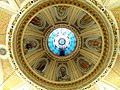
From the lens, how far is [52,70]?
51.3 ft

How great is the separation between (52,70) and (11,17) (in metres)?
5.42

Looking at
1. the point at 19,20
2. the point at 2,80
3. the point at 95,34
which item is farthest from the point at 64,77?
the point at 19,20

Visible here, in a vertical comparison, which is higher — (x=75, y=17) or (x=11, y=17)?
(x=75, y=17)

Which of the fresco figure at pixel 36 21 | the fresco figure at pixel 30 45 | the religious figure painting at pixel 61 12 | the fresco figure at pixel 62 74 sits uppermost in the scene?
the religious figure painting at pixel 61 12

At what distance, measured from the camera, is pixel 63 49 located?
55.8 feet

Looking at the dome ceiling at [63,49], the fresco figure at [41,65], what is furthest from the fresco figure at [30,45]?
the fresco figure at [41,65]

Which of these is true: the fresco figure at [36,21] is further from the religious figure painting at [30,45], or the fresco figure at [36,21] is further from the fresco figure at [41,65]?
the fresco figure at [41,65]

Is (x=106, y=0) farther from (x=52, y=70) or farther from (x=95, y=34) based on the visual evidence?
(x=52, y=70)

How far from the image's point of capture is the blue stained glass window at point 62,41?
16703 millimetres

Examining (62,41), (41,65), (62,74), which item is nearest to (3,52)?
(41,65)

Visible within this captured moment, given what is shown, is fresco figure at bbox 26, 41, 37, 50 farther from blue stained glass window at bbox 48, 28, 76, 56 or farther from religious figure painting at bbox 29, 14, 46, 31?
blue stained glass window at bbox 48, 28, 76, 56

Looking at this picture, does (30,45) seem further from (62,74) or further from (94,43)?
(94,43)

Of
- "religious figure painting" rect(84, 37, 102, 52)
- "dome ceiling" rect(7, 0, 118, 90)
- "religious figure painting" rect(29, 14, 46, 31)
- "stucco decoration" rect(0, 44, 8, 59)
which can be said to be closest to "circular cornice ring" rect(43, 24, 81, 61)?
"dome ceiling" rect(7, 0, 118, 90)

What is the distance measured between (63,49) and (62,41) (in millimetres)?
546
